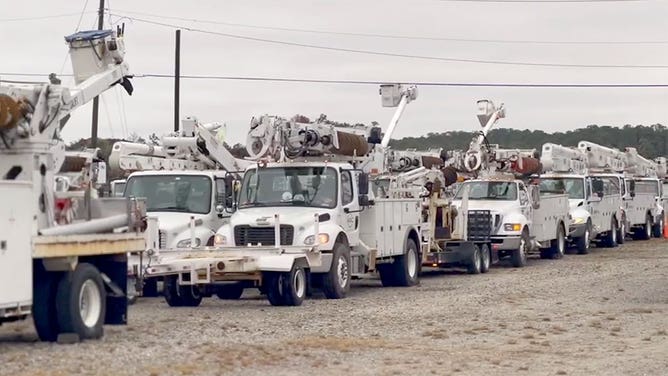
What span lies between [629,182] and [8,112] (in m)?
33.7

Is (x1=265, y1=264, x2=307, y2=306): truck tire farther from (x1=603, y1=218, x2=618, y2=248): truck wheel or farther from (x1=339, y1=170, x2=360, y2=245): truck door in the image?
(x1=603, y1=218, x2=618, y2=248): truck wheel

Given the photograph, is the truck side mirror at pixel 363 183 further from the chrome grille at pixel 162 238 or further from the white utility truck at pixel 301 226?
the chrome grille at pixel 162 238

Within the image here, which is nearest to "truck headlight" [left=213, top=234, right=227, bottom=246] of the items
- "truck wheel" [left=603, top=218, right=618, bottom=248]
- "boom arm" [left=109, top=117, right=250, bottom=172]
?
"boom arm" [left=109, top=117, right=250, bottom=172]

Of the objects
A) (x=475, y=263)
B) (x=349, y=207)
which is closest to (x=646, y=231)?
(x=475, y=263)

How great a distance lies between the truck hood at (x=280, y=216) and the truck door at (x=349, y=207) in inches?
18.2

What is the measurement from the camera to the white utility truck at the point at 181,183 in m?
22.6

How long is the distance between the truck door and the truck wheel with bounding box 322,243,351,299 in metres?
0.54

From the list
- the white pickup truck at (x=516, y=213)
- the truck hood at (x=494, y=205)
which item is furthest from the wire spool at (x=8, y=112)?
the truck hood at (x=494, y=205)

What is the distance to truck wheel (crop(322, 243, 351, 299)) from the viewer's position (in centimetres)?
2206

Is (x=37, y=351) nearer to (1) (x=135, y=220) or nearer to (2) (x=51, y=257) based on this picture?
(2) (x=51, y=257)

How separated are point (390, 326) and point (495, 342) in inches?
84.0

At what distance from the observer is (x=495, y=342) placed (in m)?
16.1

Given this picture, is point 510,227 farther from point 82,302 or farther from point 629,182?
point 82,302

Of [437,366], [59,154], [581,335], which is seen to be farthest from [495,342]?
[59,154]
